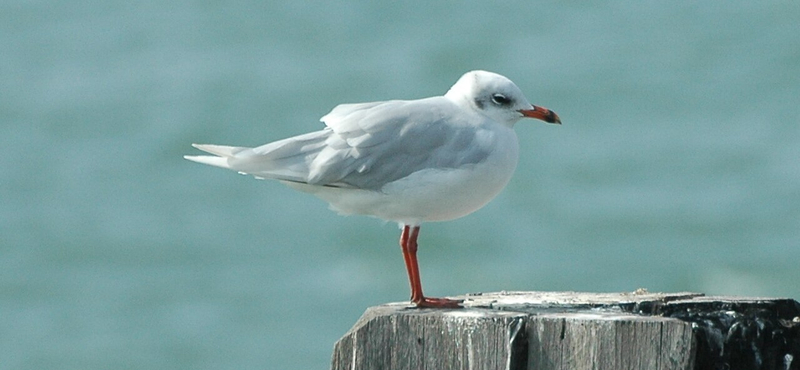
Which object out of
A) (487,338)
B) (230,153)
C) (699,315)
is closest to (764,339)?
(699,315)

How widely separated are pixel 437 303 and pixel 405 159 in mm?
609

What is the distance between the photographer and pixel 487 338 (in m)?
3.09

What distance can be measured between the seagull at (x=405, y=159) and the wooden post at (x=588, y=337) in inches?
26.3

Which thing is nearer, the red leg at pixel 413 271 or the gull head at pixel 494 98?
the red leg at pixel 413 271

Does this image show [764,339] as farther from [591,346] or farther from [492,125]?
[492,125]

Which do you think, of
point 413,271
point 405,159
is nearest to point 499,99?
point 405,159

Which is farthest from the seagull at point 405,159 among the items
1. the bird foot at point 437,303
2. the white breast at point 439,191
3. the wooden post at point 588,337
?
the wooden post at point 588,337

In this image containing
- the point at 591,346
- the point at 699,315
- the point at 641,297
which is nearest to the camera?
the point at 591,346

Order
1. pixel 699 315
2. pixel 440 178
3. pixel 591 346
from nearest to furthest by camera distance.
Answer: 1. pixel 591 346
2. pixel 699 315
3. pixel 440 178

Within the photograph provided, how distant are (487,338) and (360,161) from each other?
1.12m

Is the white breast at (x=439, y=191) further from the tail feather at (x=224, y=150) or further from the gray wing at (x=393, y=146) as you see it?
the tail feather at (x=224, y=150)

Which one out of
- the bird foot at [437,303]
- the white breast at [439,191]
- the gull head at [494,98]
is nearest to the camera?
the bird foot at [437,303]

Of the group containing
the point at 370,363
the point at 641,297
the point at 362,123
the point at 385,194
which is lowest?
the point at 370,363

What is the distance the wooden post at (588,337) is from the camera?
289 centimetres
